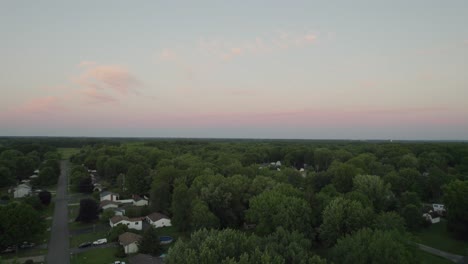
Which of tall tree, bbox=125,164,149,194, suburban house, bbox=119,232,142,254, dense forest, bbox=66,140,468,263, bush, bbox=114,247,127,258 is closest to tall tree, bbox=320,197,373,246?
dense forest, bbox=66,140,468,263

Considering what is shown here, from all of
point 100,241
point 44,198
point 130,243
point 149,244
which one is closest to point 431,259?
point 149,244

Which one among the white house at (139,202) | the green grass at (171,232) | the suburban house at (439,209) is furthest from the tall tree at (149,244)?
the suburban house at (439,209)

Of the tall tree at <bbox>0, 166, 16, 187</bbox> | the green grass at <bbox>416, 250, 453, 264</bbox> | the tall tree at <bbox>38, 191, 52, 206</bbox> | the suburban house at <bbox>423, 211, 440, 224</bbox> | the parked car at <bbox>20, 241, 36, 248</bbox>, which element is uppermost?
the tall tree at <bbox>0, 166, 16, 187</bbox>

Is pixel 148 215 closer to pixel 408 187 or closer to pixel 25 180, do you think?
pixel 408 187

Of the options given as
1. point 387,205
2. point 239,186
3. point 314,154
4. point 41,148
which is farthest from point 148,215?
point 41,148

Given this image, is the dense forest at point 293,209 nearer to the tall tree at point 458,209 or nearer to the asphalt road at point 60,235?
the tall tree at point 458,209

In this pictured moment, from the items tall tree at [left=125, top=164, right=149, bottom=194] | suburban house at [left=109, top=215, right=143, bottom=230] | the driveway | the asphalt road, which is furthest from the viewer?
tall tree at [left=125, top=164, right=149, bottom=194]

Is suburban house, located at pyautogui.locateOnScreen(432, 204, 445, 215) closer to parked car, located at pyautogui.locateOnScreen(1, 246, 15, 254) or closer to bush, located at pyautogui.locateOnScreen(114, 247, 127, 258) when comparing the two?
bush, located at pyautogui.locateOnScreen(114, 247, 127, 258)

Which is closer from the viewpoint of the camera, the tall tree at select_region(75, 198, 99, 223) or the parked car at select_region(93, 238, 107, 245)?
the parked car at select_region(93, 238, 107, 245)
